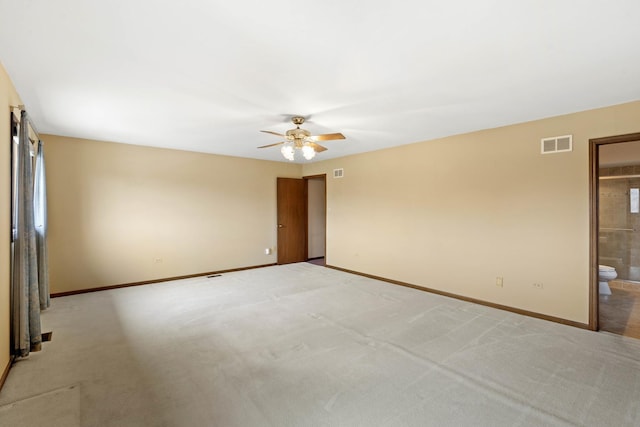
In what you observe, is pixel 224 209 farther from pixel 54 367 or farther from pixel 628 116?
pixel 628 116

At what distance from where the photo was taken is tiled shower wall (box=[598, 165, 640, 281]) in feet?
18.6

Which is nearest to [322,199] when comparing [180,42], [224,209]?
[224,209]

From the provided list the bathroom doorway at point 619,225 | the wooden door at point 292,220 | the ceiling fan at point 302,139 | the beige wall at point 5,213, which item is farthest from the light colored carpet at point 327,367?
the wooden door at point 292,220

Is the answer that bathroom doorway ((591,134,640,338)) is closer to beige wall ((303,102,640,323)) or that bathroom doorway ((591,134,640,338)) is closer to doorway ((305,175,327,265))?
beige wall ((303,102,640,323))

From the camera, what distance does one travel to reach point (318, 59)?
218 centimetres

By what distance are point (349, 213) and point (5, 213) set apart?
4.87 m

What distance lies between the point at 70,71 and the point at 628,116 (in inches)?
206

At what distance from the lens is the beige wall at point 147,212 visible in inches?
178

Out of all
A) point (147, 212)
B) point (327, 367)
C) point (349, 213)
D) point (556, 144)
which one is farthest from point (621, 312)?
point (147, 212)

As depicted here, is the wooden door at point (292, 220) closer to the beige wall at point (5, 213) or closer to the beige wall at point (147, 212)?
the beige wall at point (147, 212)

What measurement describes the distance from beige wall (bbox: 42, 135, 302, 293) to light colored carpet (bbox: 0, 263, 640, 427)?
101cm

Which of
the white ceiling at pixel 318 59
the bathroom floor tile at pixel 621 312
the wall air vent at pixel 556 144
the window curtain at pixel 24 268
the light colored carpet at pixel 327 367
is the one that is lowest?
the bathroom floor tile at pixel 621 312

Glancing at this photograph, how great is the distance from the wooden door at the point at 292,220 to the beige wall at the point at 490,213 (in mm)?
1802

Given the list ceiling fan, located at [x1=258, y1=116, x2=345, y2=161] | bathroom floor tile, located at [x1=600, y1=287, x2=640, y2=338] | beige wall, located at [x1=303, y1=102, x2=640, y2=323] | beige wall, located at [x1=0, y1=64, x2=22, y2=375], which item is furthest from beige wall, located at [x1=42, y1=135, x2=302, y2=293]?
bathroom floor tile, located at [x1=600, y1=287, x2=640, y2=338]
